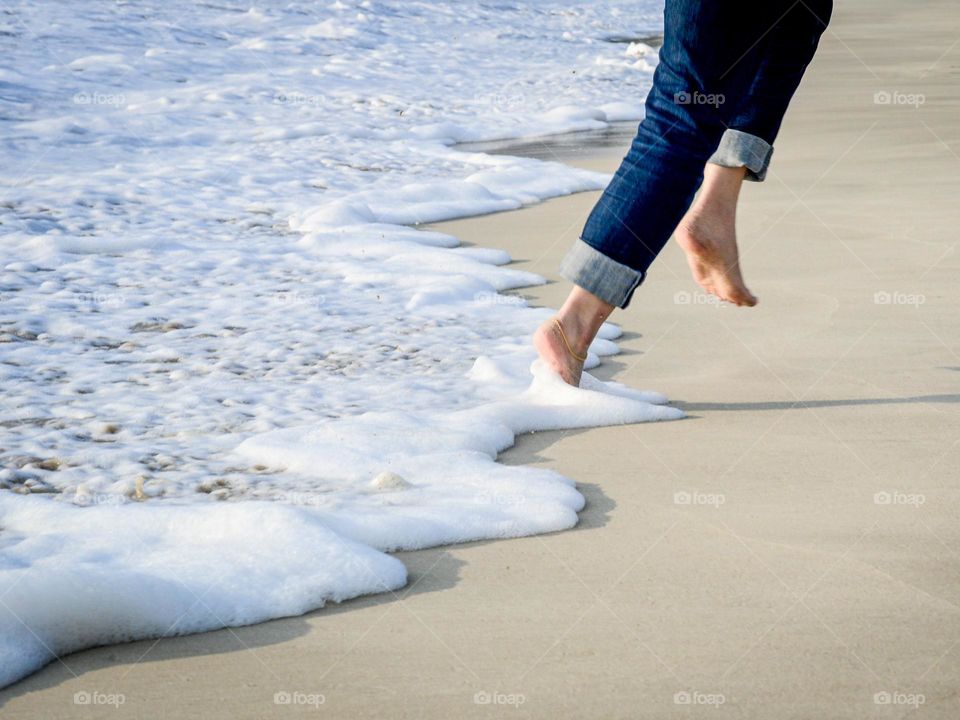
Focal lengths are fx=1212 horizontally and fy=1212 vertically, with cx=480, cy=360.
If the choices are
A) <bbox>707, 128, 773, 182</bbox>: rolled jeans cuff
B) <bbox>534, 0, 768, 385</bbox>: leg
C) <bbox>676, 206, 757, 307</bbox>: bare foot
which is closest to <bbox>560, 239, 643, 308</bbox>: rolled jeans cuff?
<bbox>534, 0, 768, 385</bbox>: leg

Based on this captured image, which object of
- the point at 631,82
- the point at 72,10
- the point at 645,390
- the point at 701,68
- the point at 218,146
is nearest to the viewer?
the point at 701,68

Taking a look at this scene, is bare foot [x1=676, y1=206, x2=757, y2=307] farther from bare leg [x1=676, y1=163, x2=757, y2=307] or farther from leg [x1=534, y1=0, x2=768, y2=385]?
leg [x1=534, y1=0, x2=768, y2=385]

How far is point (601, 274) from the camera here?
216 centimetres

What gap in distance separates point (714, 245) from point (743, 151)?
18 centimetres

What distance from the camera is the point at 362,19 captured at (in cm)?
1380

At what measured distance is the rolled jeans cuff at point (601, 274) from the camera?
2.15 meters

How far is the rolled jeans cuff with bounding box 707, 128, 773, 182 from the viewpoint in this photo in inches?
Result: 86.7

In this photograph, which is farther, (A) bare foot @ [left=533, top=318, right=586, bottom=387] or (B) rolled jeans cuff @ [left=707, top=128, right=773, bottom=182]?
(A) bare foot @ [left=533, top=318, right=586, bottom=387]

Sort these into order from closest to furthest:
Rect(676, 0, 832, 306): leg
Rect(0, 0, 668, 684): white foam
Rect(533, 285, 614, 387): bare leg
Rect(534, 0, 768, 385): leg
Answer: Rect(0, 0, 668, 684): white foam, Rect(534, 0, 768, 385): leg, Rect(676, 0, 832, 306): leg, Rect(533, 285, 614, 387): bare leg

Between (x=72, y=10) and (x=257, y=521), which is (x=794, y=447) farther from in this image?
(x=72, y=10)

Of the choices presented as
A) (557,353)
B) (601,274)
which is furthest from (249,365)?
(601,274)

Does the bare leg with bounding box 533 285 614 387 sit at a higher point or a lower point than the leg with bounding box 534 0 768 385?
lower

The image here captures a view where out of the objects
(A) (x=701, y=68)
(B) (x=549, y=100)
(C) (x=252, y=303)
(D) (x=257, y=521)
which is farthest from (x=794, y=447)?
(B) (x=549, y=100)

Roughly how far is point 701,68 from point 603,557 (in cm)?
84
